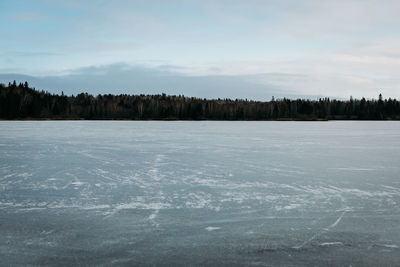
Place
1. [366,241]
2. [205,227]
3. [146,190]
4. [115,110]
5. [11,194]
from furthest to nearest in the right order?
[115,110], [146,190], [11,194], [205,227], [366,241]

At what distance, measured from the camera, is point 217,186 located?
914cm

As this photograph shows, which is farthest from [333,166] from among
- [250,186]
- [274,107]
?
[274,107]

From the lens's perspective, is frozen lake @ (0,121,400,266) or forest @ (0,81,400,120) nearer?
frozen lake @ (0,121,400,266)

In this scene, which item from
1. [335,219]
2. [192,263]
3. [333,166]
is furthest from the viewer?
[333,166]

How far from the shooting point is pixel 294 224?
5945 mm

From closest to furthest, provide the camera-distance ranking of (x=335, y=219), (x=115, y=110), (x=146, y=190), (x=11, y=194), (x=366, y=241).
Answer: (x=366, y=241) < (x=335, y=219) < (x=11, y=194) < (x=146, y=190) < (x=115, y=110)

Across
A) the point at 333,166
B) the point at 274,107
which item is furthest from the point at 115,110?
the point at 333,166

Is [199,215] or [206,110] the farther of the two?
[206,110]

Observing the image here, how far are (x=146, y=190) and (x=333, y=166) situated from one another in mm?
6752

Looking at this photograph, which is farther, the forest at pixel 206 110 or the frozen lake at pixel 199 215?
the forest at pixel 206 110

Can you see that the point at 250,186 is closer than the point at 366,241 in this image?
No

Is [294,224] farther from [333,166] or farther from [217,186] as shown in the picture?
[333,166]

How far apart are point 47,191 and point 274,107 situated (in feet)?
448

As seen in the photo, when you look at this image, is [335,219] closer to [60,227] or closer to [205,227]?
[205,227]
